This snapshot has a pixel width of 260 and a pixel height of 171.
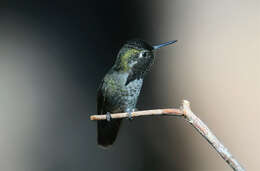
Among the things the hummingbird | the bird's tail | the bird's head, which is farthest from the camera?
the bird's tail

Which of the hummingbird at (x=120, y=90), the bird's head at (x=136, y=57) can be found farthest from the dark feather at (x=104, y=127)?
the bird's head at (x=136, y=57)

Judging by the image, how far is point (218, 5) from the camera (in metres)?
4.59

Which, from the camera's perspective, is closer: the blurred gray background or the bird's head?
the bird's head

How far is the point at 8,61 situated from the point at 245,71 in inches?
90.0

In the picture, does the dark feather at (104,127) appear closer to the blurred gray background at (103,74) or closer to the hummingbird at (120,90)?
the hummingbird at (120,90)

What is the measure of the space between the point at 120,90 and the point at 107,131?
24 cm

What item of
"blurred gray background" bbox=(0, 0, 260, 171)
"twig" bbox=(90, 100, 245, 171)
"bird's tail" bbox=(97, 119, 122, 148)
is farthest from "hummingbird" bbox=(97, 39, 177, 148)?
"blurred gray background" bbox=(0, 0, 260, 171)

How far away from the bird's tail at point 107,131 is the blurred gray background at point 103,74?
1260mm

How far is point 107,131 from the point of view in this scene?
238 cm

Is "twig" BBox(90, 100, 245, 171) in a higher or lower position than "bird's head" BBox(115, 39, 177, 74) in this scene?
lower

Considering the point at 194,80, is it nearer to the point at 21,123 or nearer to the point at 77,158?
the point at 77,158

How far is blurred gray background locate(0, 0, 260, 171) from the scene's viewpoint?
3.68 m

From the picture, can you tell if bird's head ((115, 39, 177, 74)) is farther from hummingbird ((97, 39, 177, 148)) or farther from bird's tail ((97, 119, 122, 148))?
bird's tail ((97, 119, 122, 148))

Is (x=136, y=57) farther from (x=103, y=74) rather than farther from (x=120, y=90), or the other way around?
(x=103, y=74)
